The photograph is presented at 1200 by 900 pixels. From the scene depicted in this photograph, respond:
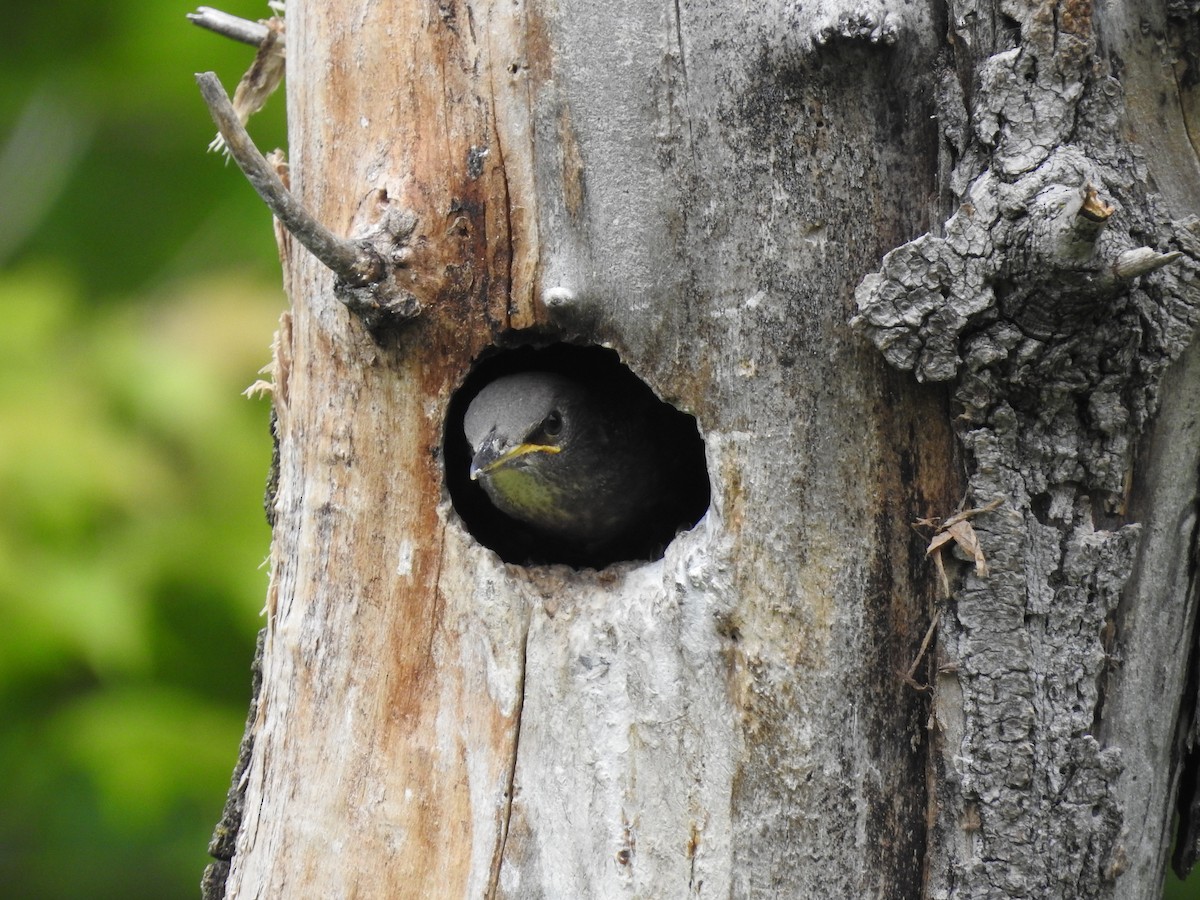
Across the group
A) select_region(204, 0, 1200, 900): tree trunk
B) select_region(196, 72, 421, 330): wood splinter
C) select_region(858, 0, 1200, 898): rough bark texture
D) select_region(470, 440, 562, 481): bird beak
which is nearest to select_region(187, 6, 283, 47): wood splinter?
select_region(204, 0, 1200, 900): tree trunk

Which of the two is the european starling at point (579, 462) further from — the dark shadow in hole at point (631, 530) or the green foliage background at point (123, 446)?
the green foliage background at point (123, 446)

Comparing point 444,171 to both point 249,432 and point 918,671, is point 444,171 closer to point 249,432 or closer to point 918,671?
point 918,671

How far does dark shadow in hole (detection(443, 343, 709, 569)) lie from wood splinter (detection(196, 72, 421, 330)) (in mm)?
1237

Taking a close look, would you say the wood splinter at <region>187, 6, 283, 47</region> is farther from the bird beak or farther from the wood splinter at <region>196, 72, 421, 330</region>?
the bird beak

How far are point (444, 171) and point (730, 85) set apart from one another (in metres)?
0.62

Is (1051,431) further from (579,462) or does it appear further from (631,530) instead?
(631,530)

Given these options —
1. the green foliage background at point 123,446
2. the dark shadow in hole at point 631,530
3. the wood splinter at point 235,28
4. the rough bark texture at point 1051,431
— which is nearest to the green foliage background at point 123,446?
the green foliage background at point 123,446

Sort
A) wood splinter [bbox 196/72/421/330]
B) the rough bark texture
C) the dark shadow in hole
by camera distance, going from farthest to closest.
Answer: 1. the dark shadow in hole
2. the rough bark texture
3. wood splinter [bbox 196/72/421/330]

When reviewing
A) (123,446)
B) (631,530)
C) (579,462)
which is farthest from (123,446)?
(631,530)

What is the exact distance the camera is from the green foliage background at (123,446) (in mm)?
4160

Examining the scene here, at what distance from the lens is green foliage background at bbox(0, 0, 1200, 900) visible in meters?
4.16

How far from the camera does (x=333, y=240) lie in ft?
7.85

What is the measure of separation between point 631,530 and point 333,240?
72.1 inches

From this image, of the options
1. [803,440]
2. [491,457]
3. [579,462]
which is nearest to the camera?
[803,440]
